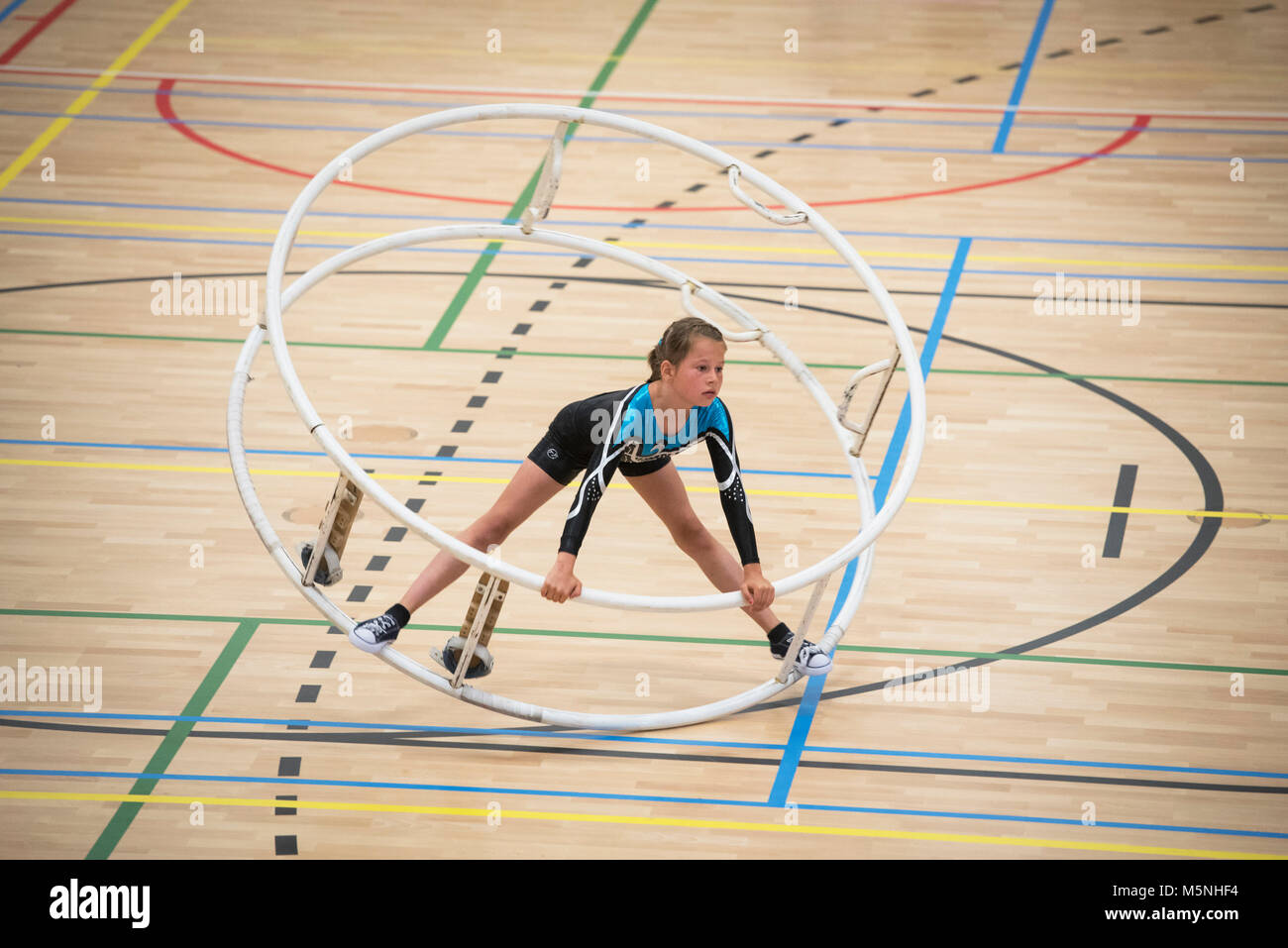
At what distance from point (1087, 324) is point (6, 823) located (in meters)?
6.99

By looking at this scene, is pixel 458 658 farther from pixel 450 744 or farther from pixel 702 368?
pixel 702 368

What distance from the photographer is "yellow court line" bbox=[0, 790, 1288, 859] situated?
19.5 ft

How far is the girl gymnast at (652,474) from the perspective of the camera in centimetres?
612

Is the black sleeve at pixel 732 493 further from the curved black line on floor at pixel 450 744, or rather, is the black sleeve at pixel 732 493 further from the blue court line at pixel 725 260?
the blue court line at pixel 725 260

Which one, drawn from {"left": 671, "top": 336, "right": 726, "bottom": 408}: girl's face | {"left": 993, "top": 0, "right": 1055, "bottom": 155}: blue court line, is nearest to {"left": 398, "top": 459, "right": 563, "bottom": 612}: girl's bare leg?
{"left": 671, "top": 336, "right": 726, "bottom": 408}: girl's face

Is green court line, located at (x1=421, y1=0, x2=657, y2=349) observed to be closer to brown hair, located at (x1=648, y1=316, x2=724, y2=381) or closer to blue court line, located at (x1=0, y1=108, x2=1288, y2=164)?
blue court line, located at (x1=0, y1=108, x2=1288, y2=164)

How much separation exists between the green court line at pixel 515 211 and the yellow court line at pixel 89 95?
12.3 ft

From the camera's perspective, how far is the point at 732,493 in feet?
20.7

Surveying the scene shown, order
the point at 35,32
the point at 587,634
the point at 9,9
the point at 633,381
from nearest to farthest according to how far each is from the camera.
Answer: the point at 587,634, the point at 633,381, the point at 35,32, the point at 9,9

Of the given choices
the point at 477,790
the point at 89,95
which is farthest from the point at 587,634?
the point at 89,95

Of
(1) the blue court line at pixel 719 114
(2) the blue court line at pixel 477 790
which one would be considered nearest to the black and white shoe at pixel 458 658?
(2) the blue court line at pixel 477 790

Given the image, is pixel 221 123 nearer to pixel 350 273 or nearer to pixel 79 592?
pixel 350 273

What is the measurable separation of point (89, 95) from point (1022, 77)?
309 inches

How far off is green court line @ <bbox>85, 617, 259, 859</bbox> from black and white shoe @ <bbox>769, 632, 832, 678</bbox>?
2.26 meters
